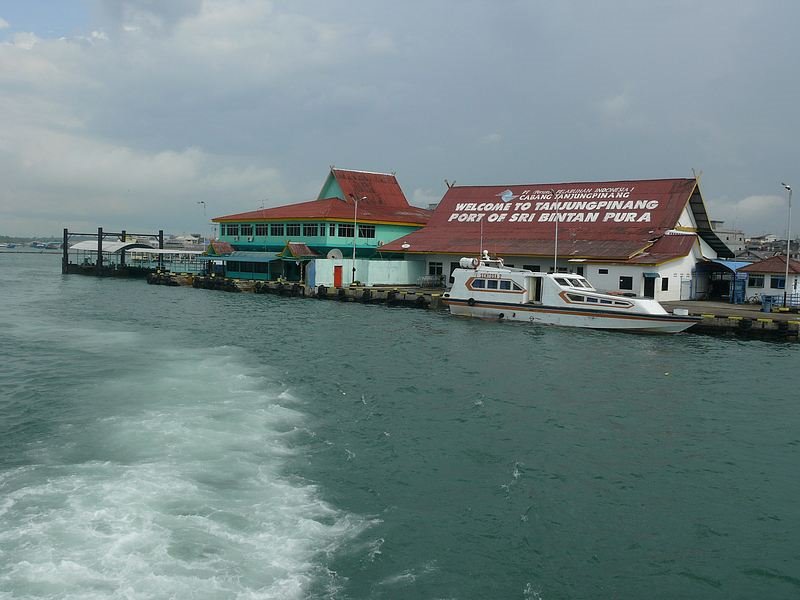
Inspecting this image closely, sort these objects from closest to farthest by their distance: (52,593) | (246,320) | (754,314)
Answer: (52,593)
(754,314)
(246,320)

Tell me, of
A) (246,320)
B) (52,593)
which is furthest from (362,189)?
(52,593)

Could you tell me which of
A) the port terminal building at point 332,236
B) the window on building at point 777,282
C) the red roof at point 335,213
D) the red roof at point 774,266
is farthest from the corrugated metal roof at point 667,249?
the red roof at point 335,213

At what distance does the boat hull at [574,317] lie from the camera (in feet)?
114

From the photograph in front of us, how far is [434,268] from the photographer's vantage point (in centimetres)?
5762

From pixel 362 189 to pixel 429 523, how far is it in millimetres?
61316

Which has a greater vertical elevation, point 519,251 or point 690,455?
point 519,251

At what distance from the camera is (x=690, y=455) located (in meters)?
16.5

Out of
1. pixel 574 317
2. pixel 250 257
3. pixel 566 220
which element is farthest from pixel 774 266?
pixel 250 257

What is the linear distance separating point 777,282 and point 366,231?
33894 millimetres

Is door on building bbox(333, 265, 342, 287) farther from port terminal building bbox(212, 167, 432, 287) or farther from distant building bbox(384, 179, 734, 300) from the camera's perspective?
distant building bbox(384, 179, 734, 300)

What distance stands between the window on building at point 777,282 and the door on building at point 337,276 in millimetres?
30565

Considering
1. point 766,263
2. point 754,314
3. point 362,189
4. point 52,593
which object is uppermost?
point 362,189

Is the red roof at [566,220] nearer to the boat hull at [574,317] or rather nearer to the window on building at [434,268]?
the window on building at [434,268]

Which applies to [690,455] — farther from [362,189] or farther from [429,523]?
[362,189]
